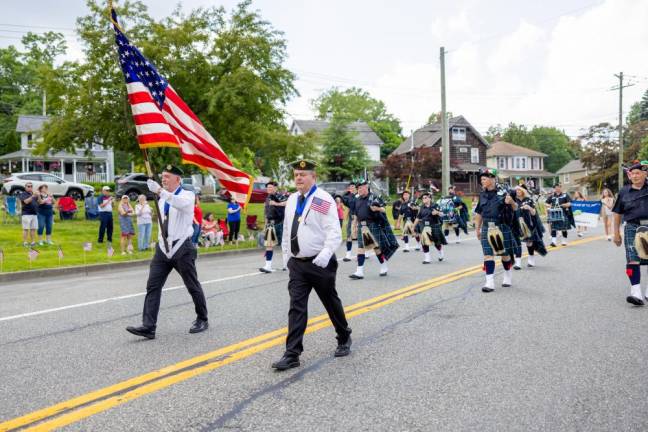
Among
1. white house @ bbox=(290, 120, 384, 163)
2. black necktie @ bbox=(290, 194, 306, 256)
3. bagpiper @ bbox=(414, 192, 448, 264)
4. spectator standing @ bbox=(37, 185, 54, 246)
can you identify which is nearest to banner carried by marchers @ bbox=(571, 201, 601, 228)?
bagpiper @ bbox=(414, 192, 448, 264)

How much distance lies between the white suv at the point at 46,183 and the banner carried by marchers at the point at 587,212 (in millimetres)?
23880

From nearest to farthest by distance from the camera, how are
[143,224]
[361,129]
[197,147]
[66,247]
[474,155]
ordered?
[197,147]
[143,224]
[66,247]
[474,155]
[361,129]

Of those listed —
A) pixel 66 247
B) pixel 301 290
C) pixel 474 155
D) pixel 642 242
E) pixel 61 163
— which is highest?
pixel 474 155

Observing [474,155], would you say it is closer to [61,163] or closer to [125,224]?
[61,163]

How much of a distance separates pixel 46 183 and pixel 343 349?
95.1 feet

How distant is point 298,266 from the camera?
18.0ft

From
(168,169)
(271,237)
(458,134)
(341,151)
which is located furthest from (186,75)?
(458,134)

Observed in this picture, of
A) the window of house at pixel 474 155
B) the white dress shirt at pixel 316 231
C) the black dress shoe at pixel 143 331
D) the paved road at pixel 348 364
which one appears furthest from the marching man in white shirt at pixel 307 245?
the window of house at pixel 474 155

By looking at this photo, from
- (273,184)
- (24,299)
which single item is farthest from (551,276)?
(24,299)

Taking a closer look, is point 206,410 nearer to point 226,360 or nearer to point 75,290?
point 226,360

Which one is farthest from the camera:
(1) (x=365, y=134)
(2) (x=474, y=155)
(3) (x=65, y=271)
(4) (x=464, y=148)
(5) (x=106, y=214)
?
(1) (x=365, y=134)

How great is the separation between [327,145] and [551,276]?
132 ft

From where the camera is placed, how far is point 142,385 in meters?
4.76

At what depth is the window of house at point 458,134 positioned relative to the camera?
64.2 metres
